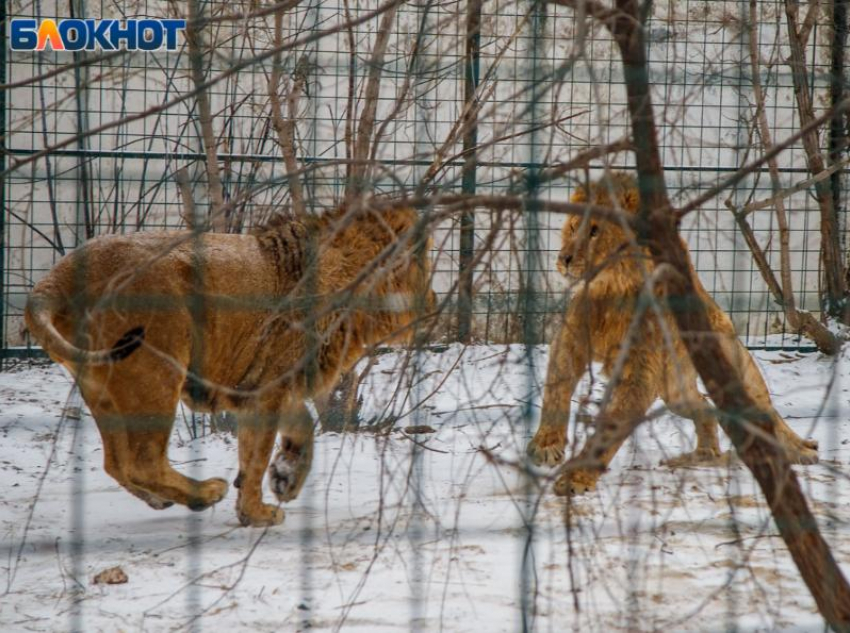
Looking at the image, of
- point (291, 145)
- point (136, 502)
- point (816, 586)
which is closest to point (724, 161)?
point (291, 145)

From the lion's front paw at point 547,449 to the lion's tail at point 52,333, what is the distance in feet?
5.08

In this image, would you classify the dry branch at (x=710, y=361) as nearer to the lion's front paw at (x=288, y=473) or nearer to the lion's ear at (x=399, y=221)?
the lion's ear at (x=399, y=221)

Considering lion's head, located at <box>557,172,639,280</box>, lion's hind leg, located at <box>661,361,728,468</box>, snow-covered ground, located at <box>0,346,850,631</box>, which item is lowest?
snow-covered ground, located at <box>0,346,850,631</box>

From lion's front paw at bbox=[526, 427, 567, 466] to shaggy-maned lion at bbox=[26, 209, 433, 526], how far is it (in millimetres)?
757

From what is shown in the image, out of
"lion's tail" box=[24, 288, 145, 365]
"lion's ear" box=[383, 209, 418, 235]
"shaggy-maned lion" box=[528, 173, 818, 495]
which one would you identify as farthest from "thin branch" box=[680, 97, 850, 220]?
"lion's tail" box=[24, 288, 145, 365]

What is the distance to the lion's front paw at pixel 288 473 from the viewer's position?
3957 mm

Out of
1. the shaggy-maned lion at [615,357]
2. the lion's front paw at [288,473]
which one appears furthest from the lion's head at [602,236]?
the lion's front paw at [288,473]

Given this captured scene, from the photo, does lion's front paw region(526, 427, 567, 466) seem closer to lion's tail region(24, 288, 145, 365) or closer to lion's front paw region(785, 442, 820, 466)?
lion's front paw region(785, 442, 820, 466)

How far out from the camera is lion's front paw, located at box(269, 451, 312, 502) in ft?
13.0

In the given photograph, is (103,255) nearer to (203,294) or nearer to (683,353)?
(203,294)

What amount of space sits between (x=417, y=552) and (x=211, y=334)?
3.82 ft

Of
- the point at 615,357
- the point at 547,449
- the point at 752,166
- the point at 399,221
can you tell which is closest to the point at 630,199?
the point at 615,357

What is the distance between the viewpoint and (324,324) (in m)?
3.65

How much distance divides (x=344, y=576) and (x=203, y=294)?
1.12 metres
